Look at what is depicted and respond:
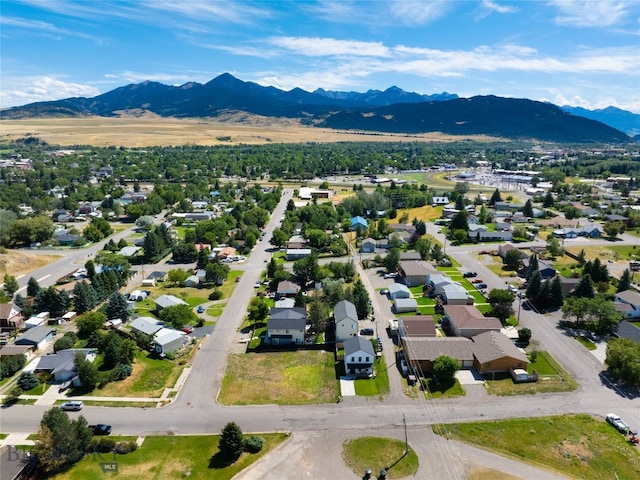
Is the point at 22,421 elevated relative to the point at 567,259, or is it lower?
lower

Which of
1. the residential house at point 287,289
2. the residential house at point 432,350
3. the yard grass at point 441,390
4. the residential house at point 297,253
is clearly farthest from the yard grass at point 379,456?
the residential house at point 297,253

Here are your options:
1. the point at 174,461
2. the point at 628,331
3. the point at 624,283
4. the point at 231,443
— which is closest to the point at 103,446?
the point at 174,461

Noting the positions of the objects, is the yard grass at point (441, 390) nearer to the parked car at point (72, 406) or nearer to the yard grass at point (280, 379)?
the yard grass at point (280, 379)

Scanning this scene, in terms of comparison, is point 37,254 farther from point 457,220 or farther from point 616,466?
point 616,466

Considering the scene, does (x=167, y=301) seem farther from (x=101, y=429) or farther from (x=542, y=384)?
(x=542, y=384)

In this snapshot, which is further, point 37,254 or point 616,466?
point 37,254

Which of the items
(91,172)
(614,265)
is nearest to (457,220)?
(614,265)

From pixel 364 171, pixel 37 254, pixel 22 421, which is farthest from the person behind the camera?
pixel 364 171
